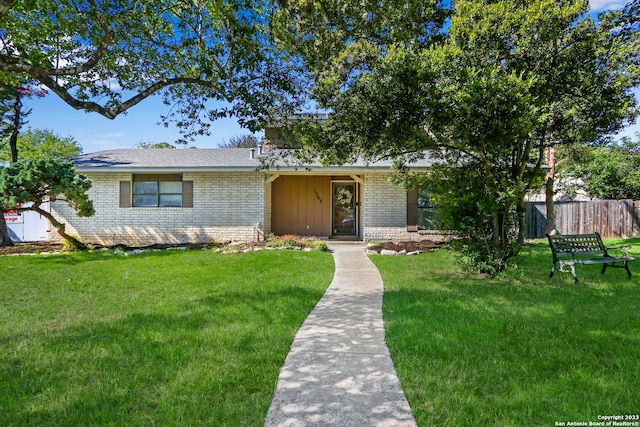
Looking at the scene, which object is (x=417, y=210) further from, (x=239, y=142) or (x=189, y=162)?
(x=239, y=142)

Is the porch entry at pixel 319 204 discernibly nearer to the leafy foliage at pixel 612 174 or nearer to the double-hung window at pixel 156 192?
the double-hung window at pixel 156 192

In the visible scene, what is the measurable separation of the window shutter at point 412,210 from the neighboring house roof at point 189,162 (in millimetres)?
1060

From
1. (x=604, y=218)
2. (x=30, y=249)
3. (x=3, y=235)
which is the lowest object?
(x=30, y=249)

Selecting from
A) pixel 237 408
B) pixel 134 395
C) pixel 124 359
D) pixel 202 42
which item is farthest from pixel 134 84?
pixel 237 408

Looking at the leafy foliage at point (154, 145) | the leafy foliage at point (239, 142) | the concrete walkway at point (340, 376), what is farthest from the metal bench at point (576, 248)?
the leafy foliage at point (154, 145)

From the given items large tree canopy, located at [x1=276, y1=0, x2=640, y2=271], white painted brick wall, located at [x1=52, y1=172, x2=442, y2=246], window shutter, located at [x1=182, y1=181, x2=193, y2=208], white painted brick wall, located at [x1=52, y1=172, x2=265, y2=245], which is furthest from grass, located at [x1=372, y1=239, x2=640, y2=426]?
window shutter, located at [x1=182, y1=181, x2=193, y2=208]

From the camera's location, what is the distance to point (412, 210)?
44.4ft

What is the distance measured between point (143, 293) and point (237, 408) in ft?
14.3

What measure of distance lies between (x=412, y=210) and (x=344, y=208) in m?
3.01

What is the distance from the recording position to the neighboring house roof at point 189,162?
13.1m

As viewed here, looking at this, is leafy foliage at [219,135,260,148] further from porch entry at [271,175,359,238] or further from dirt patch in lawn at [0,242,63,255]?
dirt patch in lawn at [0,242,63,255]

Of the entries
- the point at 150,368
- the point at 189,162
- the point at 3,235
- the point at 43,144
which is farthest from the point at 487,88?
the point at 43,144

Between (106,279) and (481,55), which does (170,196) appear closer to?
(106,279)

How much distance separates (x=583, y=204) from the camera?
1717 centimetres
